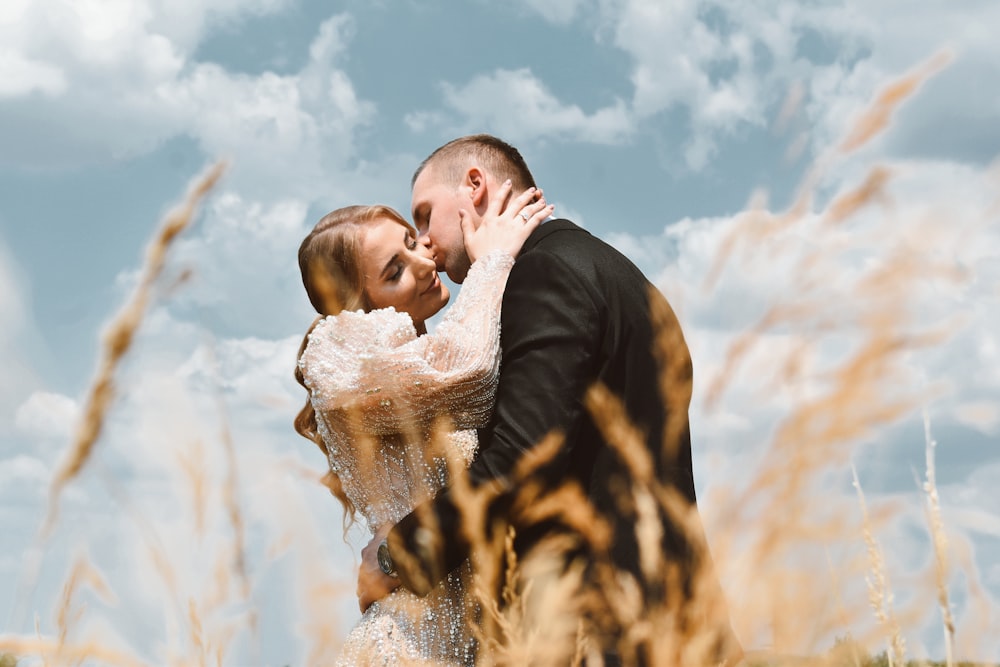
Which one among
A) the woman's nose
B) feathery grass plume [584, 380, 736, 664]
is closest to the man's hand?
feathery grass plume [584, 380, 736, 664]

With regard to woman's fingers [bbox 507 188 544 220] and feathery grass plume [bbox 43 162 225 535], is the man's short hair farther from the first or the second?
feathery grass plume [bbox 43 162 225 535]

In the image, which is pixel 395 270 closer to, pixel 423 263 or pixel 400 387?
pixel 423 263

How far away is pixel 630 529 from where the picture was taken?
95.6 inches

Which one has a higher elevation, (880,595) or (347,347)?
(347,347)

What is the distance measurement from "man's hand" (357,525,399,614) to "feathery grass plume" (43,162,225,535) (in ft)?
4.62

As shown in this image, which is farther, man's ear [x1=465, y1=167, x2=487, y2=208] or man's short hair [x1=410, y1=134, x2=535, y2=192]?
man's short hair [x1=410, y1=134, x2=535, y2=192]

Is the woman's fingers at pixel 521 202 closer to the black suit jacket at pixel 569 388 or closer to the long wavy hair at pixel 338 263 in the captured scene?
the black suit jacket at pixel 569 388

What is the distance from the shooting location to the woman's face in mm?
3033

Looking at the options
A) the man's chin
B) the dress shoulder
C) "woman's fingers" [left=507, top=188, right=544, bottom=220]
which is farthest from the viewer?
the man's chin

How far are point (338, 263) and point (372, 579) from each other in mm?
1058

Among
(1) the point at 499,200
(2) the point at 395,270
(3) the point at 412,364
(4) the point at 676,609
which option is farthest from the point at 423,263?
(4) the point at 676,609

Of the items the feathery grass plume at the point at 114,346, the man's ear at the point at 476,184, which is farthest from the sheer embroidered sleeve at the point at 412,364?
the feathery grass plume at the point at 114,346

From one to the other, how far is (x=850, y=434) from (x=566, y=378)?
1.26m

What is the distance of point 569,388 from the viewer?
2.36 m
